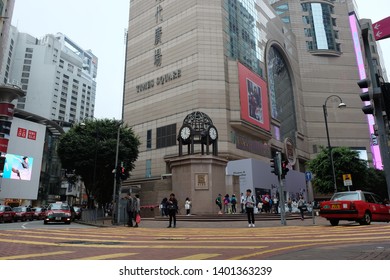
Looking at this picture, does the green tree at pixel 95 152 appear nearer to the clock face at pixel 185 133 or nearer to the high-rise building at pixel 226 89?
the high-rise building at pixel 226 89

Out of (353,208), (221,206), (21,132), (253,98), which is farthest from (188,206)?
(21,132)

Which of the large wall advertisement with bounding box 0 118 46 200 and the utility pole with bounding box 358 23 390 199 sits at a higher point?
the large wall advertisement with bounding box 0 118 46 200

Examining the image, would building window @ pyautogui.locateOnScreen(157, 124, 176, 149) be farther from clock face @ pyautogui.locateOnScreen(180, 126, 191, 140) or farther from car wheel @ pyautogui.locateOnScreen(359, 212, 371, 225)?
car wheel @ pyautogui.locateOnScreen(359, 212, 371, 225)

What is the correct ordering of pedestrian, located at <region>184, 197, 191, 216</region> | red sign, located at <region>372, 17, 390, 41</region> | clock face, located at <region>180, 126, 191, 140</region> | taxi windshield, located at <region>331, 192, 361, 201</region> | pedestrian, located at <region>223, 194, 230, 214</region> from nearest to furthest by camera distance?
1. red sign, located at <region>372, 17, 390, 41</region>
2. taxi windshield, located at <region>331, 192, 361, 201</region>
3. pedestrian, located at <region>184, 197, 191, 216</region>
4. pedestrian, located at <region>223, 194, 230, 214</region>
5. clock face, located at <region>180, 126, 191, 140</region>

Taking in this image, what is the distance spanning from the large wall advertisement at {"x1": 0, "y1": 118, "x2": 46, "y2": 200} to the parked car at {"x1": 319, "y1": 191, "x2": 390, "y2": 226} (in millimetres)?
55325

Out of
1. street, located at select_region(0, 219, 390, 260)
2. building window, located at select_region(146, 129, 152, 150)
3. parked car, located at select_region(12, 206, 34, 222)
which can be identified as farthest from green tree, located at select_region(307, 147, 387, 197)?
parked car, located at select_region(12, 206, 34, 222)

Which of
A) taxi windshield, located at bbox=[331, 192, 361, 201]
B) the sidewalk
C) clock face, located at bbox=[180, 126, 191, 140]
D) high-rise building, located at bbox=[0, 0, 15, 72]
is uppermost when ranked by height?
high-rise building, located at bbox=[0, 0, 15, 72]

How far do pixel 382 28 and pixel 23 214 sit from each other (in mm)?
33085

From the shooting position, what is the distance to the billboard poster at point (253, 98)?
4878cm

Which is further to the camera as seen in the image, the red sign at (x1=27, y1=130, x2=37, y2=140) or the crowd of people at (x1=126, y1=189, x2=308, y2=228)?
the red sign at (x1=27, y1=130, x2=37, y2=140)

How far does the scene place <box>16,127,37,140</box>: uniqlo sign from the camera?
60300 millimetres

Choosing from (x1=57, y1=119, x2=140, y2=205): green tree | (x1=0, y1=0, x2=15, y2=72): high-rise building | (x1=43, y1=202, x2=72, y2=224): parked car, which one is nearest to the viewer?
(x1=43, y1=202, x2=72, y2=224): parked car

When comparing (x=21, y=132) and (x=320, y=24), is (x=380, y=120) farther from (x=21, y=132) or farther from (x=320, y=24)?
(x=320, y=24)

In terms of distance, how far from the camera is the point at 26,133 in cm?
6150
